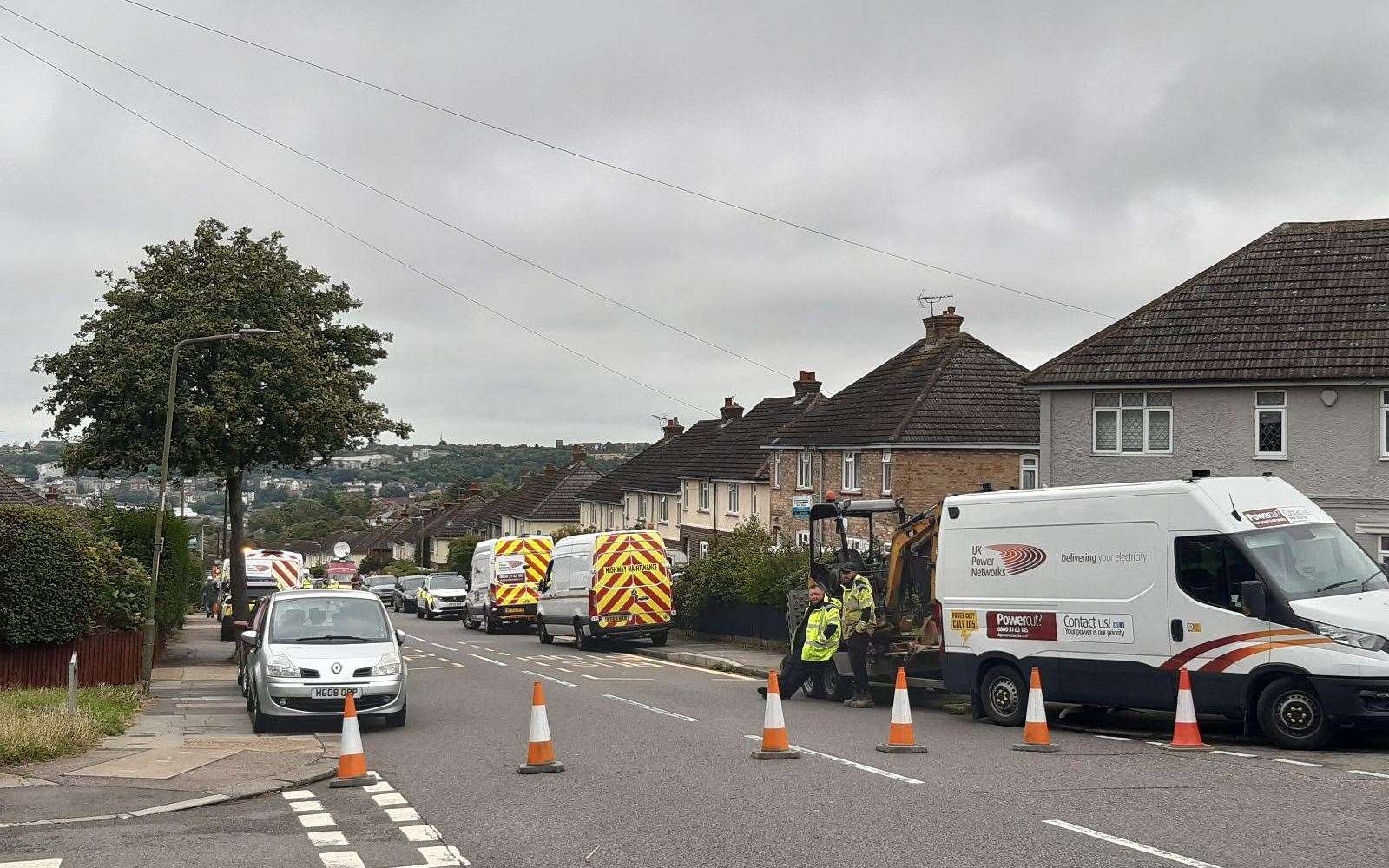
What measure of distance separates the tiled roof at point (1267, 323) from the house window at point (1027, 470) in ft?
38.5

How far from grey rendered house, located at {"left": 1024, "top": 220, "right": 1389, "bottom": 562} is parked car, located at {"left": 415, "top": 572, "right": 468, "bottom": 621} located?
30.4 metres

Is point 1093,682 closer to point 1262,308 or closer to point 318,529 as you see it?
point 1262,308

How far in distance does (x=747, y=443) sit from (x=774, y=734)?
45019mm

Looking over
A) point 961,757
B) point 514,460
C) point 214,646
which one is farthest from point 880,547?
point 514,460

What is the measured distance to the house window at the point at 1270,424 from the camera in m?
28.7

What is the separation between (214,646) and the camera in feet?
120

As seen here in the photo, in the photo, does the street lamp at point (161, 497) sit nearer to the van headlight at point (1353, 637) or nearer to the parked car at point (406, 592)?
the van headlight at point (1353, 637)

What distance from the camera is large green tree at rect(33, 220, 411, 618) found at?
26.5 metres

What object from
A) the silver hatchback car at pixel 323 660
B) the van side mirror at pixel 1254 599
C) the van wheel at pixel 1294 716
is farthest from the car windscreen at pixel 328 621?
the van wheel at pixel 1294 716

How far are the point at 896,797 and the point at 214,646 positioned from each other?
29.1 m

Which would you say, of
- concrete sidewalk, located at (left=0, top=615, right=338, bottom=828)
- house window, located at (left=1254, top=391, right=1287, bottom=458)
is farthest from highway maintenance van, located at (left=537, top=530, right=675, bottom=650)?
concrete sidewalk, located at (left=0, top=615, right=338, bottom=828)

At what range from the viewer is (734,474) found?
185 ft

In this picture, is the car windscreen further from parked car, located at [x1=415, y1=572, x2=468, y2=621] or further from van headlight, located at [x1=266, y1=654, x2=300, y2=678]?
parked car, located at [x1=415, y1=572, x2=468, y2=621]

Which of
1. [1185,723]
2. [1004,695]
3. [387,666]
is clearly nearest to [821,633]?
[1004,695]
